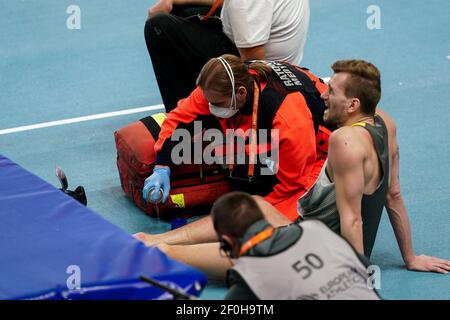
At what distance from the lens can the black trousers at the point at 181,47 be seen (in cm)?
595

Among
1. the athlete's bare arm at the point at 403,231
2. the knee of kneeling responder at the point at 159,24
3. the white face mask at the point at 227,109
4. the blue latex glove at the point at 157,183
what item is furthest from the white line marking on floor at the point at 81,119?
the athlete's bare arm at the point at 403,231

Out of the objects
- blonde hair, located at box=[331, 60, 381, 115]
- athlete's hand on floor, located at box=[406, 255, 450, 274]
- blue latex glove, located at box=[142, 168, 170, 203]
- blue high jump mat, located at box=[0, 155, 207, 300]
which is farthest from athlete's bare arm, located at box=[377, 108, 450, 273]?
blue high jump mat, located at box=[0, 155, 207, 300]

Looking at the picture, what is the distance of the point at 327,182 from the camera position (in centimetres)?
450

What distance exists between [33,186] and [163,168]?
0.89 meters

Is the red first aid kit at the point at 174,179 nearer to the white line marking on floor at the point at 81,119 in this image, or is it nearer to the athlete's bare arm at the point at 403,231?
the athlete's bare arm at the point at 403,231

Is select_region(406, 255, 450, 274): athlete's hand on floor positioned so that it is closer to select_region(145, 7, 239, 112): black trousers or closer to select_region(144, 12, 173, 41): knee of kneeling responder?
select_region(145, 7, 239, 112): black trousers

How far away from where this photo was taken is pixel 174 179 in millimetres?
5422

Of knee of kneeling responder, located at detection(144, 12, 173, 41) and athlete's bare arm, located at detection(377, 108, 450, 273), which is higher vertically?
knee of kneeling responder, located at detection(144, 12, 173, 41)

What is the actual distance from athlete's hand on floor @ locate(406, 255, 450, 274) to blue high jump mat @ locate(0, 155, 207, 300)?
5.01 ft

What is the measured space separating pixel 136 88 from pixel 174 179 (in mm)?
2126

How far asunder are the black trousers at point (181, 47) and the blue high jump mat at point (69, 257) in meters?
1.72

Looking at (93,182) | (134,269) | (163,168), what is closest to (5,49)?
(93,182)

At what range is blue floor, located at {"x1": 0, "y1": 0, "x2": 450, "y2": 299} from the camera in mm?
5391
